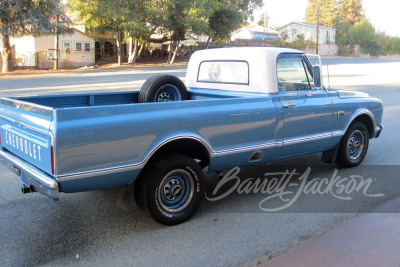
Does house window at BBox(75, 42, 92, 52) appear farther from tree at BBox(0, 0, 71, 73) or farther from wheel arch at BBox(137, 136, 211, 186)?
wheel arch at BBox(137, 136, 211, 186)

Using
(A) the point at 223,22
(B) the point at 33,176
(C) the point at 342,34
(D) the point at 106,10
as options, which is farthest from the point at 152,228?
(C) the point at 342,34

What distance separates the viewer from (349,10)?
88688 mm

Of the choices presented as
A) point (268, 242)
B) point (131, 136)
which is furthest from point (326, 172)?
point (131, 136)

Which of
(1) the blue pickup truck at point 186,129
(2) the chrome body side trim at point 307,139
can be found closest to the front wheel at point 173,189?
(1) the blue pickup truck at point 186,129

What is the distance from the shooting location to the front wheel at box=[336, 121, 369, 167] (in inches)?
234

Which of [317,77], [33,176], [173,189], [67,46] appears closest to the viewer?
[33,176]

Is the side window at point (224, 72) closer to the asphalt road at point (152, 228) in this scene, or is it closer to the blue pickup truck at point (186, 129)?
the blue pickup truck at point (186, 129)

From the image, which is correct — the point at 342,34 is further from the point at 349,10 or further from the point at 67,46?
the point at 67,46

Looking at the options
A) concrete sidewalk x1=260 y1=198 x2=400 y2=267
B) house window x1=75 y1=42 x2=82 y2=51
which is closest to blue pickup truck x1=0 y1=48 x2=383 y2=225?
concrete sidewalk x1=260 y1=198 x2=400 y2=267

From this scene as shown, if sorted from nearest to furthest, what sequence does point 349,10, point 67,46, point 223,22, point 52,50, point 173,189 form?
point 173,189 → point 52,50 → point 67,46 → point 223,22 → point 349,10

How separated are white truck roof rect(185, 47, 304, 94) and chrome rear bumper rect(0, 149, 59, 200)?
→ 2820 mm

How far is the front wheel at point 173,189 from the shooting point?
3914 mm

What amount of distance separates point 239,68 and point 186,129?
173 cm

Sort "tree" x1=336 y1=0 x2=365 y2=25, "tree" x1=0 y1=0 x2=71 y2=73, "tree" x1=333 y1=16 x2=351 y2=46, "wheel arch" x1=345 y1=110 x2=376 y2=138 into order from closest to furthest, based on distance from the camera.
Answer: "wheel arch" x1=345 y1=110 x2=376 y2=138
"tree" x1=0 y1=0 x2=71 y2=73
"tree" x1=333 y1=16 x2=351 y2=46
"tree" x1=336 y1=0 x2=365 y2=25
